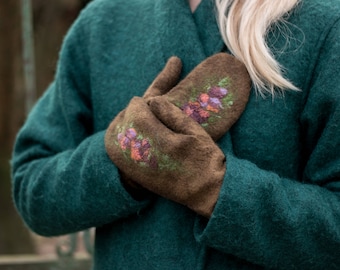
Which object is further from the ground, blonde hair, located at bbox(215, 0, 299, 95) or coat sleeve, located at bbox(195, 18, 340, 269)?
blonde hair, located at bbox(215, 0, 299, 95)

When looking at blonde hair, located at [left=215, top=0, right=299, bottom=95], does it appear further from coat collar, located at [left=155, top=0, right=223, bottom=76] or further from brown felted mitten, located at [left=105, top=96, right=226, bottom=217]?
brown felted mitten, located at [left=105, top=96, right=226, bottom=217]

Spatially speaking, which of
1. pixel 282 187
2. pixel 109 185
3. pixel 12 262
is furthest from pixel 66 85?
pixel 12 262

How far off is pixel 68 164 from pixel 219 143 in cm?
33

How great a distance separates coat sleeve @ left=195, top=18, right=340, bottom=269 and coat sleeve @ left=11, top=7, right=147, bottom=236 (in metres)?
0.21

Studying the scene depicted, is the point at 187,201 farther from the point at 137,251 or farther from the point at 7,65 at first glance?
the point at 7,65

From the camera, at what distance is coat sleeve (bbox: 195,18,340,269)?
1323mm

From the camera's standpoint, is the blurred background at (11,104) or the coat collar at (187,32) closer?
the coat collar at (187,32)

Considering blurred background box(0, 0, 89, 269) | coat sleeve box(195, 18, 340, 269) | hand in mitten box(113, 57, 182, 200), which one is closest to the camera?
coat sleeve box(195, 18, 340, 269)

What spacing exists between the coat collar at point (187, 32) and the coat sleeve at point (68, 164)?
0.71ft

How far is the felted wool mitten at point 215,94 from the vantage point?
1398 millimetres

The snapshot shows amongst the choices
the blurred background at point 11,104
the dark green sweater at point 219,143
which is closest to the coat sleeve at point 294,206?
the dark green sweater at point 219,143

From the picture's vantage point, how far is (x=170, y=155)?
1.34m

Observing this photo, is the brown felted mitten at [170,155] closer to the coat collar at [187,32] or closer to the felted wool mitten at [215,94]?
the felted wool mitten at [215,94]

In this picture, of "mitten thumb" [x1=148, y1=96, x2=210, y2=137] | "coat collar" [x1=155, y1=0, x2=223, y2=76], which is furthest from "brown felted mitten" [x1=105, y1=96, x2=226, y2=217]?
"coat collar" [x1=155, y1=0, x2=223, y2=76]
